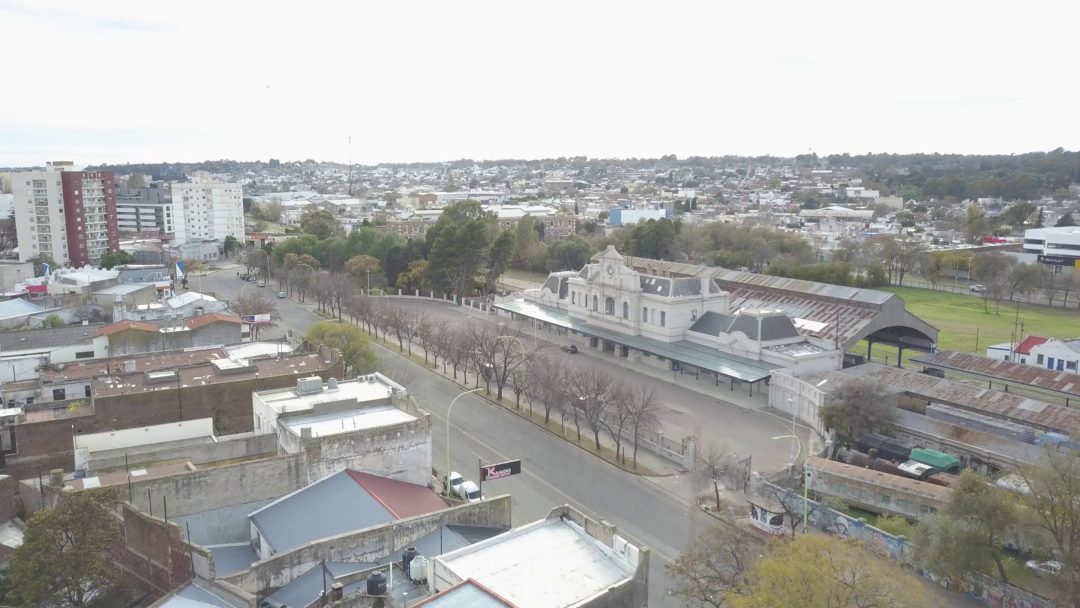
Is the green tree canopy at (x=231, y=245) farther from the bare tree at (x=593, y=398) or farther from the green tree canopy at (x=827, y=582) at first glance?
the green tree canopy at (x=827, y=582)

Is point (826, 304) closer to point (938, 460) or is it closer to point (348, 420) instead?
point (938, 460)

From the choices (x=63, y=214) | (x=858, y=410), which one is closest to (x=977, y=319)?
(x=858, y=410)

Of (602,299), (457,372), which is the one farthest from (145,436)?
(602,299)

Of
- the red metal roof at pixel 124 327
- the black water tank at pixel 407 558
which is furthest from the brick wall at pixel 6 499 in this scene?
the red metal roof at pixel 124 327

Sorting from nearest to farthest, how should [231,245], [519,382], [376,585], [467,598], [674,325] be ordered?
[467,598]
[376,585]
[519,382]
[674,325]
[231,245]

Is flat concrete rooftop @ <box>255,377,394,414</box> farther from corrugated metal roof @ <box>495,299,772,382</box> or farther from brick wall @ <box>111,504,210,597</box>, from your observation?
corrugated metal roof @ <box>495,299,772,382</box>

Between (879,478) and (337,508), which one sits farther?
(879,478)

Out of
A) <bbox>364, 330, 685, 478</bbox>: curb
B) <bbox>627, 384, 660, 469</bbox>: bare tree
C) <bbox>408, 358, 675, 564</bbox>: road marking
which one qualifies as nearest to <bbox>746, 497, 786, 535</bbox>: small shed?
<bbox>408, 358, 675, 564</bbox>: road marking
